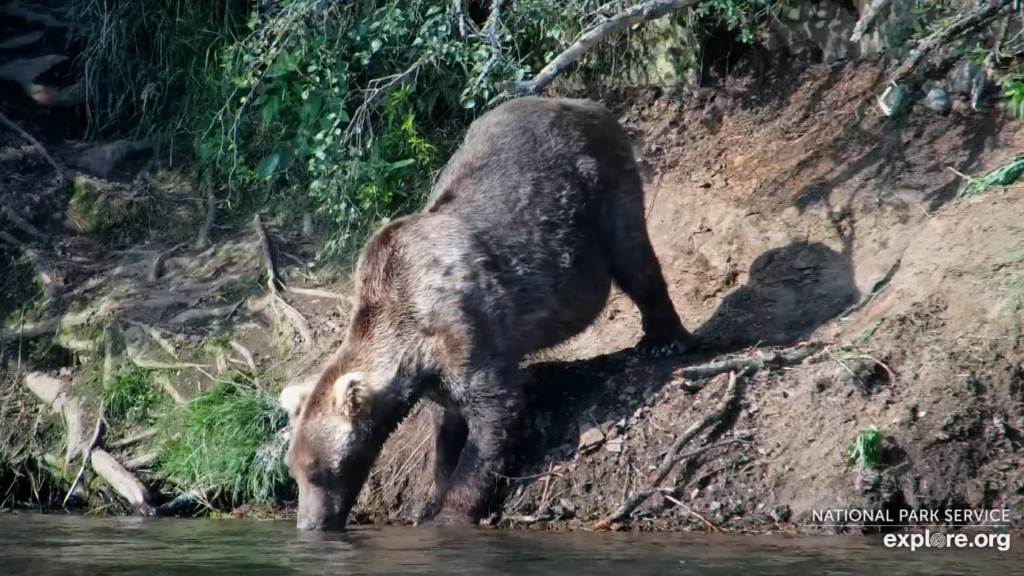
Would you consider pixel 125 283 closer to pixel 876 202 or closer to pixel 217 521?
pixel 217 521

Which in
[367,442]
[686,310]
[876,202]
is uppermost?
[876,202]

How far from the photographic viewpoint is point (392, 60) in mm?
11242

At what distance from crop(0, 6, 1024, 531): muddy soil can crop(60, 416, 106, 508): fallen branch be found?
62 cm

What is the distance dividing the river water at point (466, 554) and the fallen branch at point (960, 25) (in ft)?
12.0

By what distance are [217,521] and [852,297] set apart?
15.5 feet

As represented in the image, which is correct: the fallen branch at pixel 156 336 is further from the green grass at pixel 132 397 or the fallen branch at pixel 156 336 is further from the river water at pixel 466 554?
the river water at pixel 466 554

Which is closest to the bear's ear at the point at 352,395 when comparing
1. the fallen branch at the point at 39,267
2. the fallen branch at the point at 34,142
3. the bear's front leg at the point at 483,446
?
the bear's front leg at the point at 483,446

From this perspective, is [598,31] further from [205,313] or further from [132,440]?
[132,440]

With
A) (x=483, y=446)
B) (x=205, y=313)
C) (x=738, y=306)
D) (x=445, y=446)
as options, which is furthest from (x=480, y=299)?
(x=205, y=313)

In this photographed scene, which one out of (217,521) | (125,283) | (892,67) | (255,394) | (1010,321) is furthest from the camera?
(125,283)

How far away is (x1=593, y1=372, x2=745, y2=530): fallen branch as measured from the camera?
286 inches

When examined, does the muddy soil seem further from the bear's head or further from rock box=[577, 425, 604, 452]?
the bear's head

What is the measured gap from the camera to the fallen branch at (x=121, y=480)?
9.08 metres

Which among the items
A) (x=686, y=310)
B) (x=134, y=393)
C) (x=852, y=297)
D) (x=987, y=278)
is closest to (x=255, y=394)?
(x=134, y=393)
